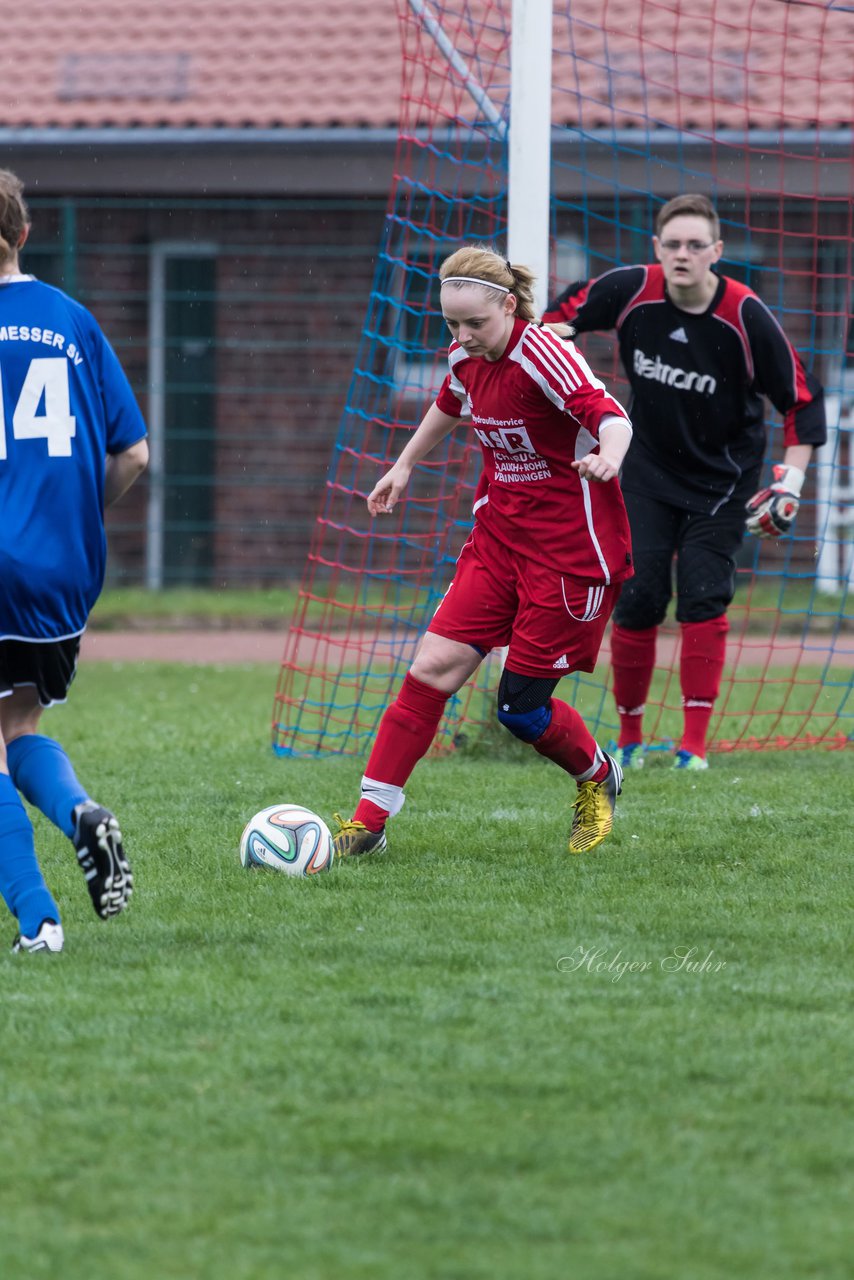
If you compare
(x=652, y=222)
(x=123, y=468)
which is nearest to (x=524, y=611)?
(x=123, y=468)

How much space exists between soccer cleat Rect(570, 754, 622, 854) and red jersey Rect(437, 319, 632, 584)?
653 mm

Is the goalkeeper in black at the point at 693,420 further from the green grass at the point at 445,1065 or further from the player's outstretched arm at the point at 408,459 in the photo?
the green grass at the point at 445,1065

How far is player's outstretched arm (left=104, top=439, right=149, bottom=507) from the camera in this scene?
158 inches

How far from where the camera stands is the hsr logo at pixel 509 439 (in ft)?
15.7

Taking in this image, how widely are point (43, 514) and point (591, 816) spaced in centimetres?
197

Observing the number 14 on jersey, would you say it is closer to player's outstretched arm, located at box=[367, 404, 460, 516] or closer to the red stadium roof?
player's outstretched arm, located at box=[367, 404, 460, 516]

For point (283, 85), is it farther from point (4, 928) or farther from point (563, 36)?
point (4, 928)

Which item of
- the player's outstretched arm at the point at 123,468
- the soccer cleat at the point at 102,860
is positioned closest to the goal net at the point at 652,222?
the player's outstretched arm at the point at 123,468

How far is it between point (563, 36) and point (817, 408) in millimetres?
8605

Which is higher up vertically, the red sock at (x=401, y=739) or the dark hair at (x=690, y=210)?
the dark hair at (x=690, y=210)

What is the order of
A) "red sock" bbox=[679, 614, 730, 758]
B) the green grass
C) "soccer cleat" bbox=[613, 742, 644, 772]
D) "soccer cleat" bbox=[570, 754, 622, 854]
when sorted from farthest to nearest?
"soccer cleat" bbox=[613, 742, 644, 772]
"red sock" bbox=[679, 614, 730, 758]
"soccer cleat" bbox=[570, 754, 622, 854]
the green grass

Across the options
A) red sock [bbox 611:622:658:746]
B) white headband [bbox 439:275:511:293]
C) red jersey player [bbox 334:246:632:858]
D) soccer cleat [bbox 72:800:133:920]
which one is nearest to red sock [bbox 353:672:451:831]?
red jersey player [bbox 334:246:632:858]

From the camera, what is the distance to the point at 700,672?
6.61 metres

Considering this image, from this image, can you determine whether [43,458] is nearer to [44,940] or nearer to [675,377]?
[44,940]
